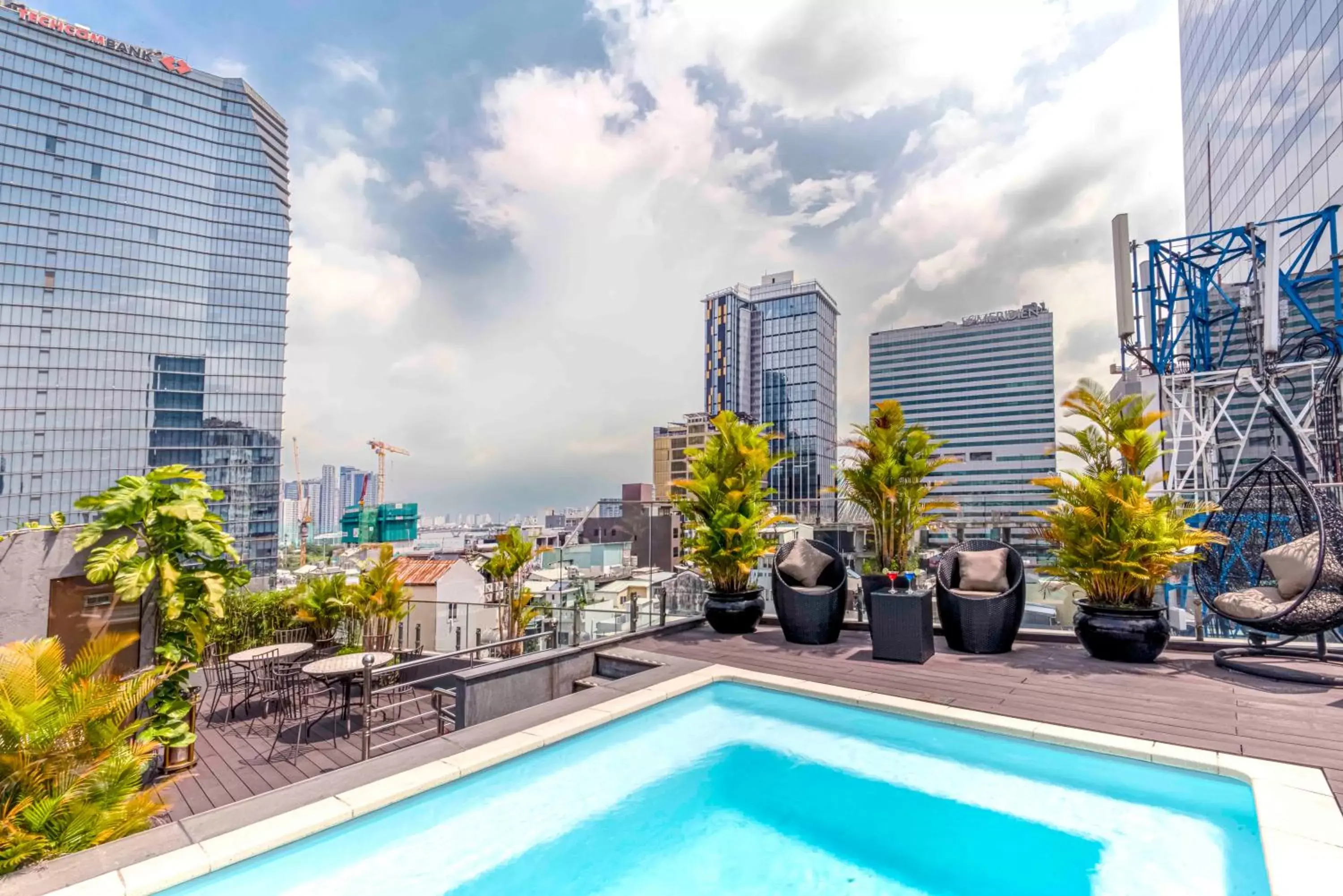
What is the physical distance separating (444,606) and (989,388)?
9080 cm

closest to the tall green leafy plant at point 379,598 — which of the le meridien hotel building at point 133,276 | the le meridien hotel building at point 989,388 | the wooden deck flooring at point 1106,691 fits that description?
the wooden deck flooring at point 1106,691

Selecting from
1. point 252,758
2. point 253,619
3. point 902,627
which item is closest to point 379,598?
point 253,619

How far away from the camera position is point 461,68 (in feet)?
41.8

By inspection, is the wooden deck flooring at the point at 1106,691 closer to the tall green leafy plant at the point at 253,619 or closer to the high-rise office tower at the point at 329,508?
the tall green leafy plant at the point at 253,619

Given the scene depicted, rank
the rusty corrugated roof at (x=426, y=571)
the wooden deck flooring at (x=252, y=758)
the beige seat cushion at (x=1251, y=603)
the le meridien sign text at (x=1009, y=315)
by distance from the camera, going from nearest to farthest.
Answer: the wooden deck flooring at (x=252, y=758), the beige seat cushion at (x=1251, y=603), the rusty corrugated roof at (x=426, y=571), the le meridien sign text at (x=1009, y=315)

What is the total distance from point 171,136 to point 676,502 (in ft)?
309

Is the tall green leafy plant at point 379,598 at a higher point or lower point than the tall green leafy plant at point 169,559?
lower

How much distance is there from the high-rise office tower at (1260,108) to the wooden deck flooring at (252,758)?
23783 mm

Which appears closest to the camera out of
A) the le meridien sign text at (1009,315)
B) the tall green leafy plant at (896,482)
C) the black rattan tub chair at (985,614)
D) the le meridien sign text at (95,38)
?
the black rattan tub chair at (985,614)

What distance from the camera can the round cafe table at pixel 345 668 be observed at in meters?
4.99

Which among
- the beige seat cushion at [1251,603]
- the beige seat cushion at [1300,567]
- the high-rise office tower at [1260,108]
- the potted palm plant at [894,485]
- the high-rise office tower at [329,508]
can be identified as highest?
the high-rise office tower at [1260,108]

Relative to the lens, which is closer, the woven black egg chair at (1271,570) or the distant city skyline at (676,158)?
the woven black egg chair at (1271,570)

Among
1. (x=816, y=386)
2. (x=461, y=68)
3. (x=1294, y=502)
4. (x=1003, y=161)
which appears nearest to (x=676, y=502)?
(x=1294, y=502)

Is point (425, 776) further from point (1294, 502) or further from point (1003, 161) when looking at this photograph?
point (1003, 161)
